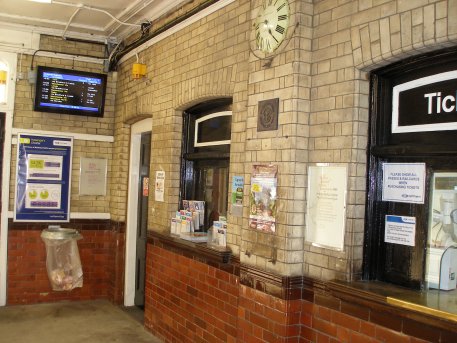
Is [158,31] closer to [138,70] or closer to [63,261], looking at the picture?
[138,70]

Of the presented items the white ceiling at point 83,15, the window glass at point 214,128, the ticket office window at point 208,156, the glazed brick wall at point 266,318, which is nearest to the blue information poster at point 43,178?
the white ceiling at point 83,15

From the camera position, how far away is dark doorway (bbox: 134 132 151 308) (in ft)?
21.4

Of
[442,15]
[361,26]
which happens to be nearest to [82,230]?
[361,26]

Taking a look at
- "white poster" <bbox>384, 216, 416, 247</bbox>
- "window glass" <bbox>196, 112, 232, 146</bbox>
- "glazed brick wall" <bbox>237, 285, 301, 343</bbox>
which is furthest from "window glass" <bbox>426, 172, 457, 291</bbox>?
"window glass" <bbox>196, 112, 232, 146</bbox>

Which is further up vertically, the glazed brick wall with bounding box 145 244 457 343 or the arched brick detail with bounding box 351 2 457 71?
the arched brick detail with bounding box 351 2 457 71

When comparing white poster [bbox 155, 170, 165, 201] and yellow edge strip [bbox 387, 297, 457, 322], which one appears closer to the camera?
yellow edge strip [bbox 387, 297, 457, 322]

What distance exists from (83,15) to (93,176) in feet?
7.27

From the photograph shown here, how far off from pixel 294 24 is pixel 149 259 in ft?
10.9

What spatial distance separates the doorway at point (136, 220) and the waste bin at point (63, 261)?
0.71 m

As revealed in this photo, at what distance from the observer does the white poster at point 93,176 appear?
6855 mm

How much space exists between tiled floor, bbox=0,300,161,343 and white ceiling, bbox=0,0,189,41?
12.2 ft

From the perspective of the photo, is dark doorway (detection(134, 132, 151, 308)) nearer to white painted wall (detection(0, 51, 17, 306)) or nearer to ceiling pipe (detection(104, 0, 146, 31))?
ceiling pipe (detection(104, 0, 146, 31))

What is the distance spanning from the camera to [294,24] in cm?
337

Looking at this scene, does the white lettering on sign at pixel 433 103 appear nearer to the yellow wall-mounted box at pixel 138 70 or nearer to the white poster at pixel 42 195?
the yellow wall-mounted box at pixel 138 70
